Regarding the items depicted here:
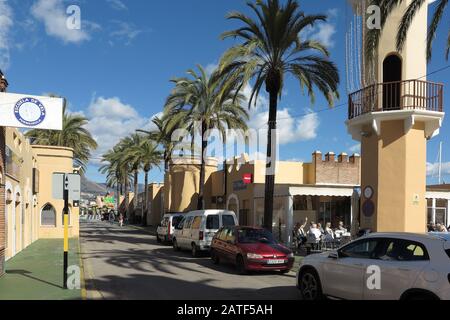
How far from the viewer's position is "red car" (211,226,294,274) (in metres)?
15.2

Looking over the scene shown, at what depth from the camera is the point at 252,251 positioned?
1534 cm

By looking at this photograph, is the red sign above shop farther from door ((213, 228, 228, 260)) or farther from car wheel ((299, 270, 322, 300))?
car wheel ((299, 270, 322, 300))

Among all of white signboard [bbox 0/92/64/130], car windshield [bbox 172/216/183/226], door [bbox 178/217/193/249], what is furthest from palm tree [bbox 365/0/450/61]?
car windshield [bbox 172/216/183/226]

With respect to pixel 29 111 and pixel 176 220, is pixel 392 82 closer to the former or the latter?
pixel 29 111

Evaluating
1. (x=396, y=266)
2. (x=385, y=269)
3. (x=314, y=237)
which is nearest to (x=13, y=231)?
(x=314, y=237)

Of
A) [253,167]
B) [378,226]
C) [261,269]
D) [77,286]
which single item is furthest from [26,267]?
[253,167]

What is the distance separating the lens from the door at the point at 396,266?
794 centimetres

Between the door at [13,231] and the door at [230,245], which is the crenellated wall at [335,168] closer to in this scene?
the door at [230,245]

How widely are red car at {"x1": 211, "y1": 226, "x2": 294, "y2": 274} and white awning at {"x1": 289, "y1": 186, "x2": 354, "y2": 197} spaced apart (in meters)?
9.01

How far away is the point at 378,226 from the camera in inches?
700

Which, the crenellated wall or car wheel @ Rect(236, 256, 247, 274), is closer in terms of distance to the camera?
car wheel @ Rect(236, 256, 247, 274)
